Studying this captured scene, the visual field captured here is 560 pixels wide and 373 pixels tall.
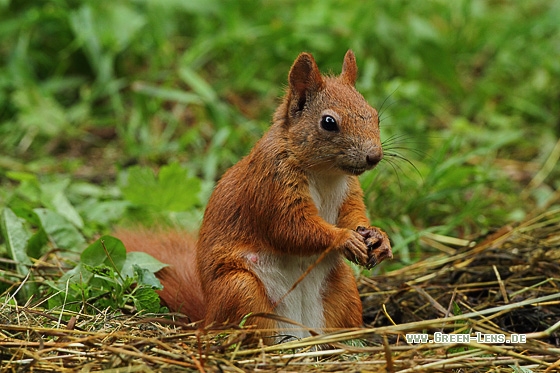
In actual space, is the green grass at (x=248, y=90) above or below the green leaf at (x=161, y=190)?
above

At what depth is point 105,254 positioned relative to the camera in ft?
10.1

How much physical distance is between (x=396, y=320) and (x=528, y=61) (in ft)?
12.7

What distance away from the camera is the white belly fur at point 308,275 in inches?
110

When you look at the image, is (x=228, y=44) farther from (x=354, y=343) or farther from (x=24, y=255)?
(x=354, y=343)

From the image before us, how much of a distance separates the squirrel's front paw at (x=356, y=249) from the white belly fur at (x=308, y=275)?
0.21m

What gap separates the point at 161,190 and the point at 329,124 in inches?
61.0

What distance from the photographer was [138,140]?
544 cm

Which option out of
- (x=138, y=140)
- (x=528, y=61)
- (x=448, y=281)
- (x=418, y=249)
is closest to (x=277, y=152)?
(x=448, y=281)

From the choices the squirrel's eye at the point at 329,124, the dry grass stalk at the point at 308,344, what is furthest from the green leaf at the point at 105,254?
the squirrel's eye at the point at 329,124

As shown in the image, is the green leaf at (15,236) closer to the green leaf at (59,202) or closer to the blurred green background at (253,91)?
the green leaf at (59,202)

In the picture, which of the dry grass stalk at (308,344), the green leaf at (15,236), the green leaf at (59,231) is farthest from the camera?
the green leaf at (59,231)

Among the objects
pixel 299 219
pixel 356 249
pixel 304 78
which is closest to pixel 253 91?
pixel 304 78

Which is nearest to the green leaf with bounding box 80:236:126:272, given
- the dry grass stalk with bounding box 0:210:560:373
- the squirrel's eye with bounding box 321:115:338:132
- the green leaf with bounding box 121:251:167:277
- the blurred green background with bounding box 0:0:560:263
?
the green leaf with bounding box 121:251:167:277

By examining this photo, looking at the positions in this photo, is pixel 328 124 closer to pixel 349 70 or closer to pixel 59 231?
pixel 349 70
